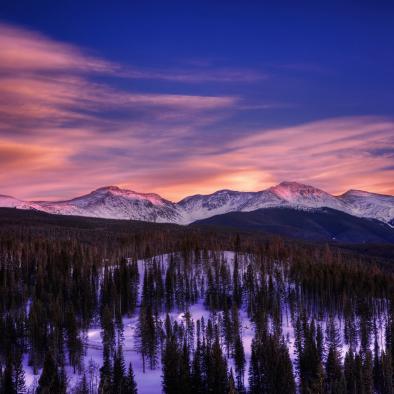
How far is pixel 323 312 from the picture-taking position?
7343 inches

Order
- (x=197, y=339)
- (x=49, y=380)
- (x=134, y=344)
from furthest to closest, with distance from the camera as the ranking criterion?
(x=134, y=344) < (x=197, y=339) < (x=49, y=380)

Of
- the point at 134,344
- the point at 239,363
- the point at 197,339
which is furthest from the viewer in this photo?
the point at 134,344

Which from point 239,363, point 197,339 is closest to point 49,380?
point 197,339

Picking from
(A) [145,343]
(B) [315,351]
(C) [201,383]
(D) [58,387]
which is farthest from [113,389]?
(B) [315,351]

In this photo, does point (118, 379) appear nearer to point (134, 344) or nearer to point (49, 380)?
point (49, 380)

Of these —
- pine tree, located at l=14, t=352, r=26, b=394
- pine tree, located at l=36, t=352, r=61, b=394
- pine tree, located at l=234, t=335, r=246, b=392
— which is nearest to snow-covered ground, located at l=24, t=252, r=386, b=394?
pine tree, located at l=234, t=335, r=246, b=392

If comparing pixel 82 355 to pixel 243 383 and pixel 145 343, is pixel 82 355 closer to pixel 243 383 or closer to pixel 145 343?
pixel 145 343

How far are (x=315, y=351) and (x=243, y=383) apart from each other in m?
20.3

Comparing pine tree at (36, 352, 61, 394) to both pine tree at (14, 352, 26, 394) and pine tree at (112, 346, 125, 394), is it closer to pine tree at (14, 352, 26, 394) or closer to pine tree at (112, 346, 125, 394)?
pine tree at (14, 352, 26, 394)

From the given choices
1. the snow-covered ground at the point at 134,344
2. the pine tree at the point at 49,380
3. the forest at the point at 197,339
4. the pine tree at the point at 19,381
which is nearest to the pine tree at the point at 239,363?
the forest at the point at 197,339

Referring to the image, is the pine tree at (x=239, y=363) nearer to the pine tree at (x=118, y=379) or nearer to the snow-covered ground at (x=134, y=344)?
the snow-covered ground at (x=134, y=344)

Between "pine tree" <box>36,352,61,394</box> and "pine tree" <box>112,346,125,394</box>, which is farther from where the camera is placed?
"pine tree" <box>112,346,125,394</box>

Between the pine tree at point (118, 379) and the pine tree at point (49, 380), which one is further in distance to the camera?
the pine tree at point (118, 379)

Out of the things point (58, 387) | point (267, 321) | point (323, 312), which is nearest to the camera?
point (58, 387)
